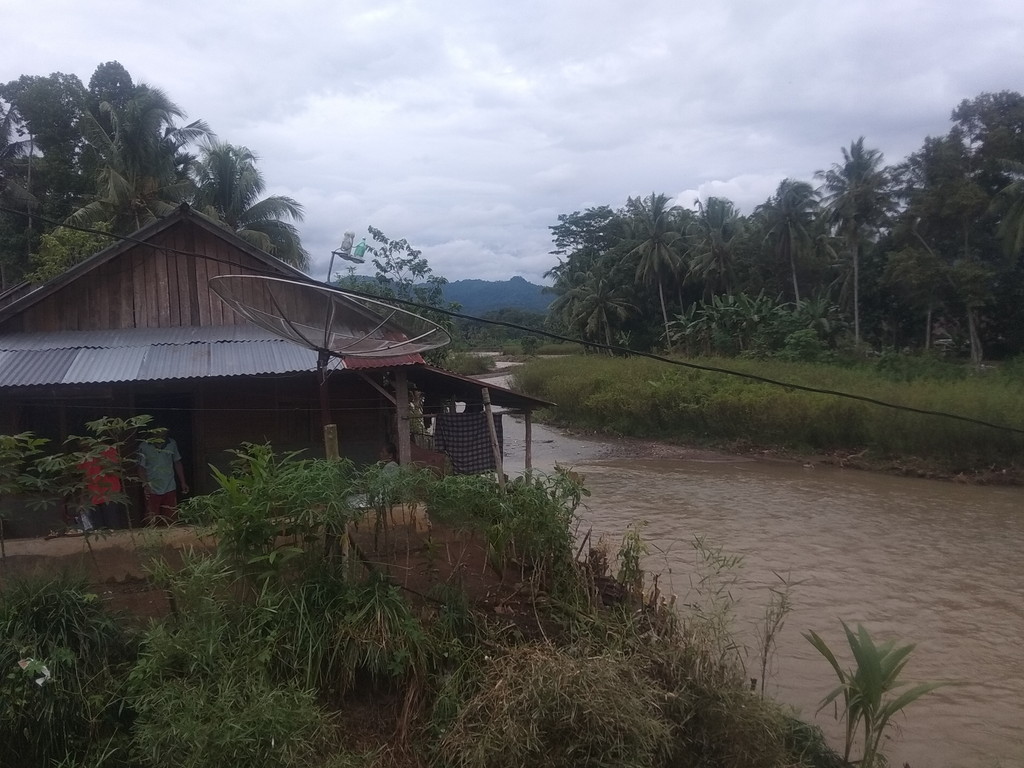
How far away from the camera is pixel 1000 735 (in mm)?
6191

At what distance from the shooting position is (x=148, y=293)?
9.02 meters

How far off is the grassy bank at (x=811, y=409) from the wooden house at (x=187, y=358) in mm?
12973

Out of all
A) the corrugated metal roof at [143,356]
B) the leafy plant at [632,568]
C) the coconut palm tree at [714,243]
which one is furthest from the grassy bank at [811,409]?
the corrugated metal roof at [143,356]

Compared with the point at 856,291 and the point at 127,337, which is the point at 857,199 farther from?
the point at 127,337

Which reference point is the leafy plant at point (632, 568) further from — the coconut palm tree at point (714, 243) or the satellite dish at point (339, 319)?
the coconut palm tree at point (714, 243)

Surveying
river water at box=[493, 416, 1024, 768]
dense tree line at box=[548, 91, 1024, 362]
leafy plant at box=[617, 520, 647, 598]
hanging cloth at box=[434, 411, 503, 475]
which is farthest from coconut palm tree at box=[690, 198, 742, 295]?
leafy plant at box=[617, 520, 647, 598]

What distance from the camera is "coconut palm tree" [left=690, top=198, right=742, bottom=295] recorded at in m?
36.5

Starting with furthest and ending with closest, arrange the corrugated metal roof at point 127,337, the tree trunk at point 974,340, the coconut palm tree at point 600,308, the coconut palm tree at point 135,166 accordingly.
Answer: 1. the coconut palm tree at point 600,308
2. the tree trunk at point 974,340
3. the coconut palm tree at point 135,166
4. the corrugated metal roof at point 127,337

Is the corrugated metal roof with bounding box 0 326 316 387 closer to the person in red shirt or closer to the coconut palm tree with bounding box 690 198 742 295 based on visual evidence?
the person in red shirt

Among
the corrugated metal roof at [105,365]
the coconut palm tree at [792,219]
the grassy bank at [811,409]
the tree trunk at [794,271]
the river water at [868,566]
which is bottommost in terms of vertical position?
the river water at [868,566]

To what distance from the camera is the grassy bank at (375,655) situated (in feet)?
12.6

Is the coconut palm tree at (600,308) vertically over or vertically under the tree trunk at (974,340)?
over

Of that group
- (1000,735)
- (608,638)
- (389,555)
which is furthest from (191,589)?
(1000,735)

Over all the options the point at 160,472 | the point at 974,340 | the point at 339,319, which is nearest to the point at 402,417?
the point at 339,319
